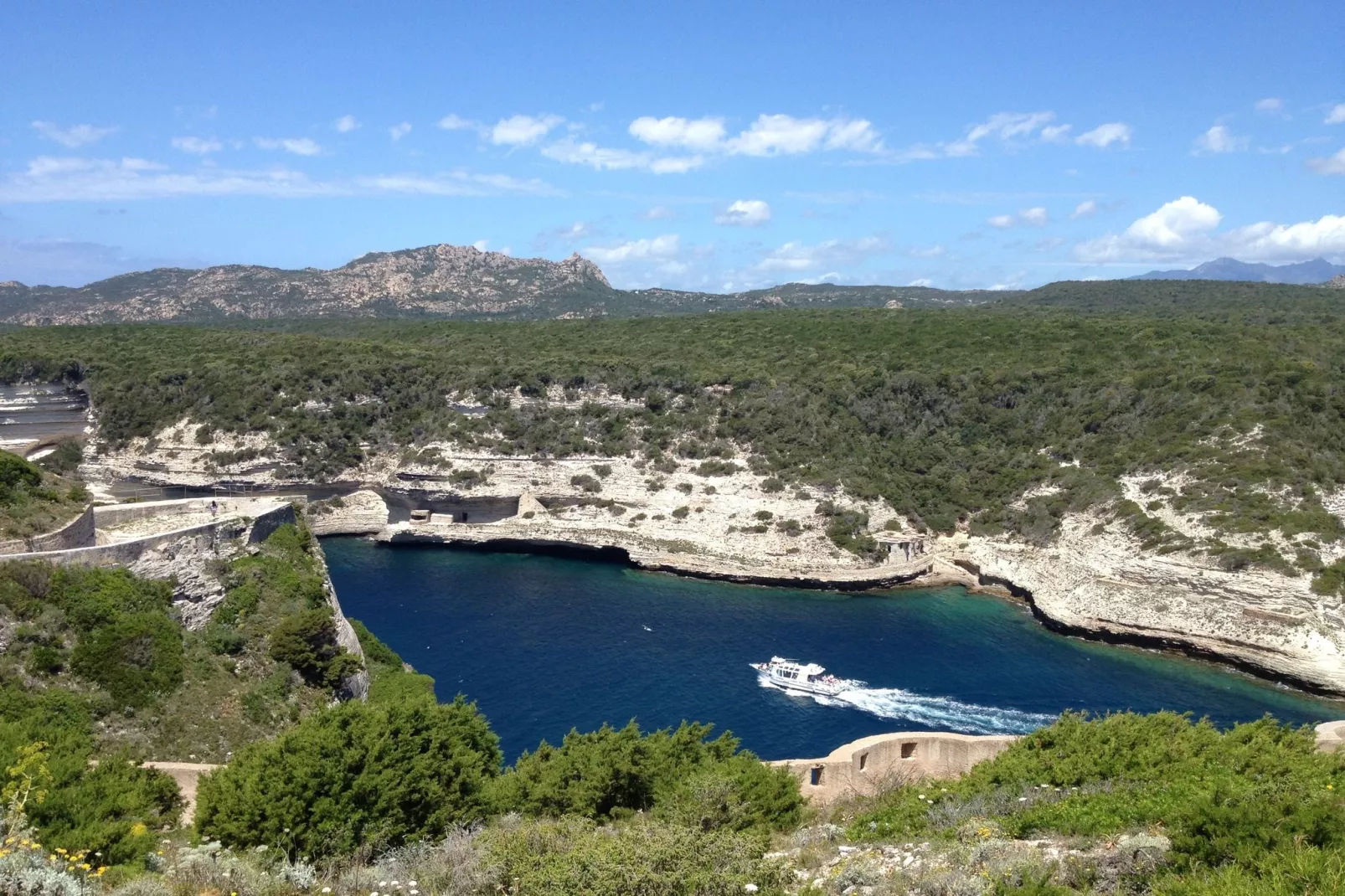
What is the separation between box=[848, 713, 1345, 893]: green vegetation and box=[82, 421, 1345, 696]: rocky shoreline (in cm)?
2703

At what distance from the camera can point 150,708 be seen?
Result: 20766 mm

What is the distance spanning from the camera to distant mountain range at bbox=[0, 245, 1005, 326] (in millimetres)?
129125

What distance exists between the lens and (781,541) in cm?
5431

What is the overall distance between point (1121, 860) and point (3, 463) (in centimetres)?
2841

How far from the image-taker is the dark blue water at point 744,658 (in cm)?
3409

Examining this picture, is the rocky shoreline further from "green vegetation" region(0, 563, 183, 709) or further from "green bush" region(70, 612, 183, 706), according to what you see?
"green vegetation" region(0, 563, 183, 709)

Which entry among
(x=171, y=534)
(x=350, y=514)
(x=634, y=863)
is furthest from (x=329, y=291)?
(x=634, y=863)

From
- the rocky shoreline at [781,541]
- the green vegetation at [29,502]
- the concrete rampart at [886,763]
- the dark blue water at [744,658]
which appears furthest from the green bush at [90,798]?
the rocky shoreline at [781,541]

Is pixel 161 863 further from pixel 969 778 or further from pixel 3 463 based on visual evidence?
pixel 3 463

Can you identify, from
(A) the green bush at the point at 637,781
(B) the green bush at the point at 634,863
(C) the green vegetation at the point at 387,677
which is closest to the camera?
(B) the green bush at the point at 634,863

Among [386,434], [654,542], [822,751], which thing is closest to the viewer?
[822,751]

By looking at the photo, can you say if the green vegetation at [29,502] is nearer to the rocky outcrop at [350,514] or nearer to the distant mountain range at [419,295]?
the rocky outcrop at [350,514]

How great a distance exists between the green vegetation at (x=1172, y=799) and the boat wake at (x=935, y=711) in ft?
53.1

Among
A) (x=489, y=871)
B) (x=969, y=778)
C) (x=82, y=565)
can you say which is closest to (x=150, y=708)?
(x=82, y=565)
